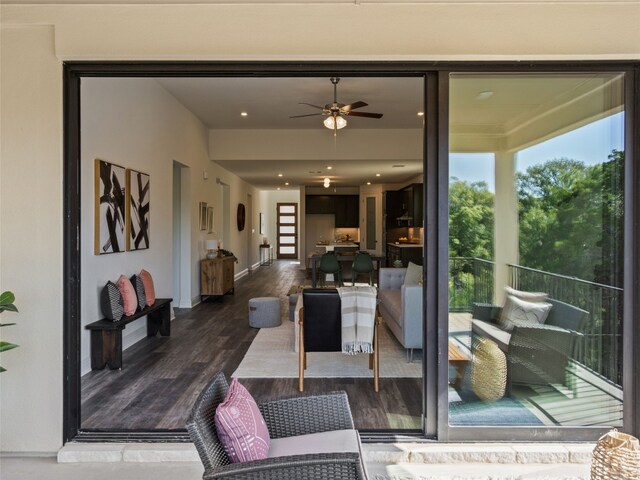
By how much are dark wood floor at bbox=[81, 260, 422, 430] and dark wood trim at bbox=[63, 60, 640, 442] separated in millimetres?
397

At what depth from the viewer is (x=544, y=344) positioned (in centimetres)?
272

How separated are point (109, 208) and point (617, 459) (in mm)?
4282

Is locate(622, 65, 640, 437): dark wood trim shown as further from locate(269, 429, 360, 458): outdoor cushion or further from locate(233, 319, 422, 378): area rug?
locate(269, 429, 360, 458): outdoor cushion

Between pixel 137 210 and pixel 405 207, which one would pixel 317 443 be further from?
pixel 405 207

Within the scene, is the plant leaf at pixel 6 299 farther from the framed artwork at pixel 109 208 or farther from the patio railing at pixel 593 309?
the patio railing at pixel 593 309

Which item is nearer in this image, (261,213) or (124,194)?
(124,194)

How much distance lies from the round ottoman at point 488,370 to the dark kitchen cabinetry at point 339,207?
1095 cm

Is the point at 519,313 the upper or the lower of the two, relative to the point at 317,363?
upper

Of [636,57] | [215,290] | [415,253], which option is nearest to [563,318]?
[636,57]

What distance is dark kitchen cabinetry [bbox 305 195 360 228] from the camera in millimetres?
13664

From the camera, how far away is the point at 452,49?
2600 millimetres

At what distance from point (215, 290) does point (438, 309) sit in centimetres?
541

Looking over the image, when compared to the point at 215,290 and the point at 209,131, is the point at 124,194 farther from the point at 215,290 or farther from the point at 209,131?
the point at 209,131

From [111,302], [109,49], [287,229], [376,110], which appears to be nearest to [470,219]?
[109,49]
